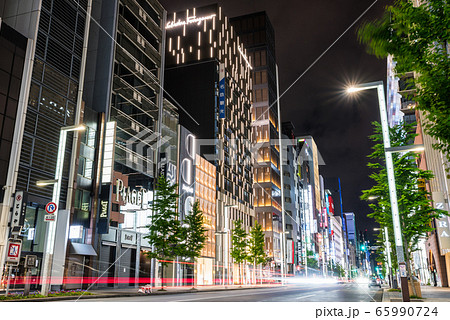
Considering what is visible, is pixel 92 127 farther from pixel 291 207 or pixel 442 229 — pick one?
pixel 291 207

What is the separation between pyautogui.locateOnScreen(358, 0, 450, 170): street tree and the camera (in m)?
11.1

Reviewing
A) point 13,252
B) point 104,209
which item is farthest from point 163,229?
point 13,252

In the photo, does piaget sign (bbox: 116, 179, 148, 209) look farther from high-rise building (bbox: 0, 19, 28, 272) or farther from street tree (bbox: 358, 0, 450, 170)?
street tree (bbox: 358, 0, 450, 170)

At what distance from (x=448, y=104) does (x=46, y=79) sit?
3408 centimetres

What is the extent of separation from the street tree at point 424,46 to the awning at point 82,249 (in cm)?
3258

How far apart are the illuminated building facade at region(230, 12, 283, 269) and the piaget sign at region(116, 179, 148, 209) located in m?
59.6

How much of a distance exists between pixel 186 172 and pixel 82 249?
84.4 ft

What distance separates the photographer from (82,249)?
37188 millimetres

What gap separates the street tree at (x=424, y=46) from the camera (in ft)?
36.5

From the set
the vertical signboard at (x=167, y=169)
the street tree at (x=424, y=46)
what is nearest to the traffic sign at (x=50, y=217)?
the street tree at (x=424, y=46)

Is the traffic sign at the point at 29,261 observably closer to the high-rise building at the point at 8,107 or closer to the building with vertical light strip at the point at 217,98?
the high-rise building at the point at 8,107

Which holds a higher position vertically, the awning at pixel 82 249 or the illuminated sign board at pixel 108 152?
the illuminated sign board at pixel 108 152

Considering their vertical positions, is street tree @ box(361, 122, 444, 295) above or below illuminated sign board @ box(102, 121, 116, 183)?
below

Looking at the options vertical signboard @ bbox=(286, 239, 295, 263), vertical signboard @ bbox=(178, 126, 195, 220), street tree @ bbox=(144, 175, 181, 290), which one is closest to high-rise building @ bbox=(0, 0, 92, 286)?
street tree @ bbox=(144, 175, 181, 290)
